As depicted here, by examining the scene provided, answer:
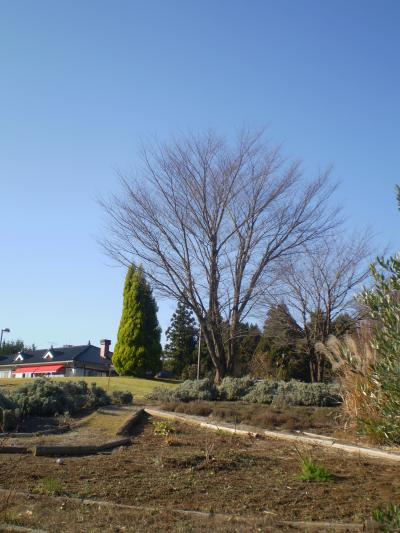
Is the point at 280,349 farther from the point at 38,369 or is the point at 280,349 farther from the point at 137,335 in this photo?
the point at 38,369

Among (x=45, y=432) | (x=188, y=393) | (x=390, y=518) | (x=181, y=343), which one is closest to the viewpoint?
(x=390, y=518)

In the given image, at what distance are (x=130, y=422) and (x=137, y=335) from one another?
2072 cm

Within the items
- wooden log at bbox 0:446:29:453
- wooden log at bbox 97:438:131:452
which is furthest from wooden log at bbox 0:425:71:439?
wooden log at bbox 97:438:131:452

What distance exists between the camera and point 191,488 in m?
5.62

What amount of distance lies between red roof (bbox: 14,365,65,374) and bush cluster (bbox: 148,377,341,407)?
105 feet

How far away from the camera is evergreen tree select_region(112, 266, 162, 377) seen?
29.7 m

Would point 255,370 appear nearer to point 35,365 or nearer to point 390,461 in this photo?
point 390,461

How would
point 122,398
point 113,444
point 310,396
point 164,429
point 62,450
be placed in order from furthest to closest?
point 122,398 < point 310,396 < point 164,429 < point 113,444 < point 62,450

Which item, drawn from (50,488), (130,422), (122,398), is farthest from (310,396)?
(50,488)

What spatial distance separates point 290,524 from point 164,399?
325 inches

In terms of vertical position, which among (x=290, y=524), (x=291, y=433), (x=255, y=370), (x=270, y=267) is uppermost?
(x=270, y=267)

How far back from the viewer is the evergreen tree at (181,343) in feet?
143

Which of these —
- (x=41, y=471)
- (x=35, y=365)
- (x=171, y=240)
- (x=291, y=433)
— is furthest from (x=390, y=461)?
(x=35, y=365)

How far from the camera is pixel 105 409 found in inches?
440
